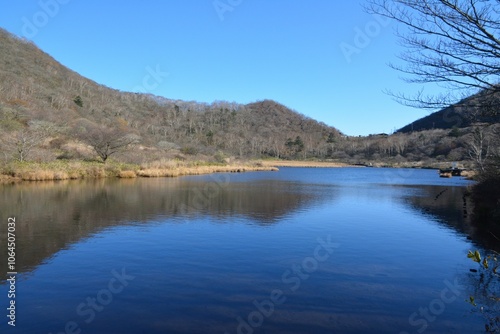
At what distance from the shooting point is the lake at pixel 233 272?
5.91 meters

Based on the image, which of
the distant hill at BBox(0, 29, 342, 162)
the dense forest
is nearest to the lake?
the dense forest

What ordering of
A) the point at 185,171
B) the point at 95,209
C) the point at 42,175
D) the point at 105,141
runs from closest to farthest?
the point at 95,209 → the point at 42,175 → the point at 105,141 → the point at 185,171

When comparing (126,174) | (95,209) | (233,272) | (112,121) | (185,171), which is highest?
(112,121)

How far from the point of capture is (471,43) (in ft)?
18.7

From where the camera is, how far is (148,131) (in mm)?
88750

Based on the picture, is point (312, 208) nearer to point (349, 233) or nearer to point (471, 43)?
point (349, 233)

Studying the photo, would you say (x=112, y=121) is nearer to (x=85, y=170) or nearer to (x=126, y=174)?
(x=126, y=174)

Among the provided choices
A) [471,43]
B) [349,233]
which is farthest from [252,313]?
[349,233]

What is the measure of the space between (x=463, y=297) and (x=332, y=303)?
8.83 ft

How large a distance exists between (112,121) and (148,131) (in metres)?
14.9

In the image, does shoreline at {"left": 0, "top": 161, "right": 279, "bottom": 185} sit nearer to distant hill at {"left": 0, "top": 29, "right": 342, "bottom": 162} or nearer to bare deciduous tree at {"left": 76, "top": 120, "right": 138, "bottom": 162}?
distant hill at {"left": 0, "top": 29, "right": 342, "bottom": 162}

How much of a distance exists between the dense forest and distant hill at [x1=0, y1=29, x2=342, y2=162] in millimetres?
182

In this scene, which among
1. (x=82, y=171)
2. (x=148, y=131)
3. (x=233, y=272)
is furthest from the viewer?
(x=148, y=131)

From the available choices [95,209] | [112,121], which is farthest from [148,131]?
[95,209]
